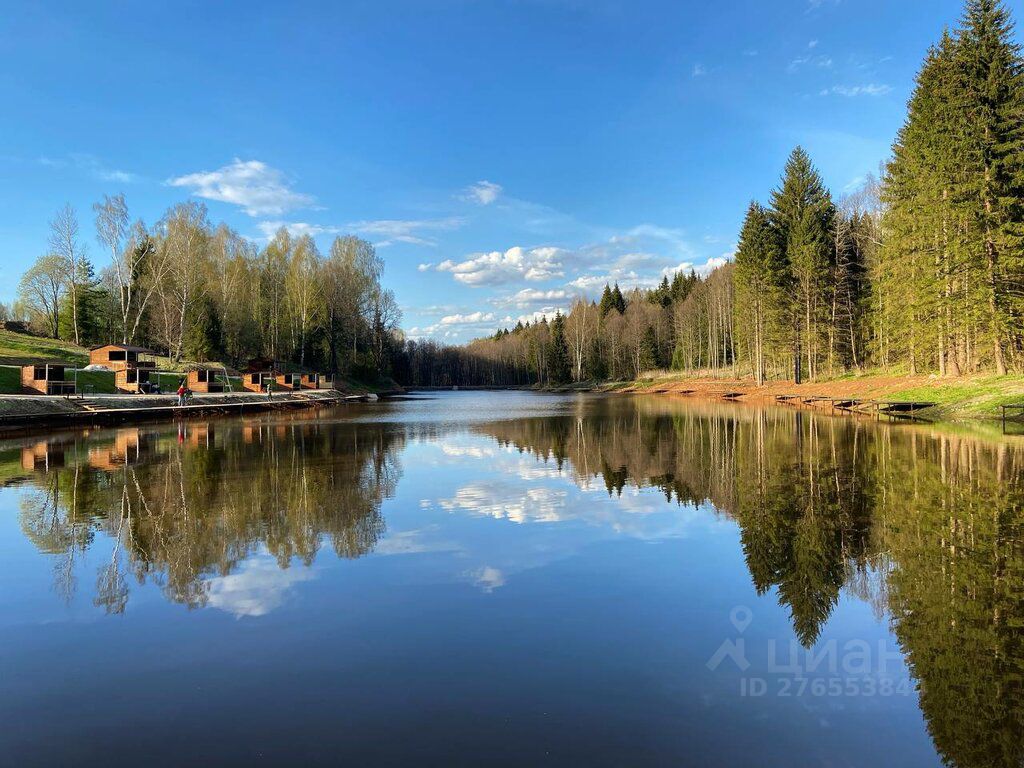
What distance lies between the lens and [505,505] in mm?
12719

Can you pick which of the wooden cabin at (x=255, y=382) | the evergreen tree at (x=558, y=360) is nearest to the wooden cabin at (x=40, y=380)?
the wooden cabin at (x=255, y=382)

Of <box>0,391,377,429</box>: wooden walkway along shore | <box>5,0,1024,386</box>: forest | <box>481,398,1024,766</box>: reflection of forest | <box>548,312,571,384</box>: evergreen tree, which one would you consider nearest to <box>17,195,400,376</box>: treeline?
<box>5,0,1024,386</box>: forest

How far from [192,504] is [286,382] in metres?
55.3

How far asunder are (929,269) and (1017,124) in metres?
8.41

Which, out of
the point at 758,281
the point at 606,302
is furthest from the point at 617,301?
the point at 758,281

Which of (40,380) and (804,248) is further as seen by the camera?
(804,248)

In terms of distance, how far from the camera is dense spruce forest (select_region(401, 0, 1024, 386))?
101ft

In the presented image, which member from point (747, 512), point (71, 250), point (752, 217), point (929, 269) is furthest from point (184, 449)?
point (752, 217)

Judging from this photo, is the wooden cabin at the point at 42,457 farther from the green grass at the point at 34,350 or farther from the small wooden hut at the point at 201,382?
the green grass at the point at 34,350

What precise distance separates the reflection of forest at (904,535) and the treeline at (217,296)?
183 ft

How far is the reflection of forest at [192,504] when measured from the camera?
8.66 meters

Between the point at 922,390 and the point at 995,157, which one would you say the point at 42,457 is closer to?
the point at 922,390

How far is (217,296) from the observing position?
71.4 meters

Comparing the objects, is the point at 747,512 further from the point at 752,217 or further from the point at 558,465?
the point at 752,217
